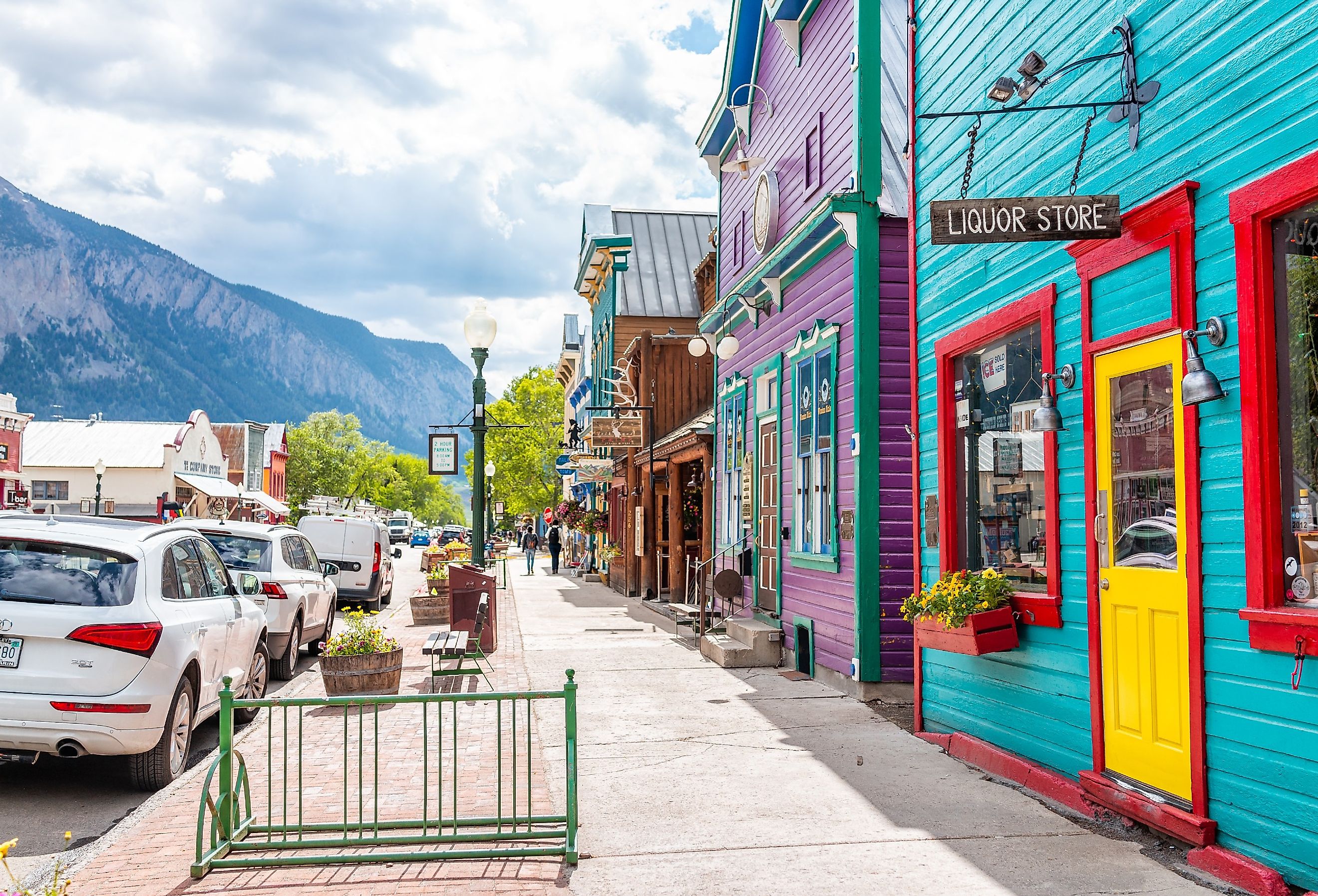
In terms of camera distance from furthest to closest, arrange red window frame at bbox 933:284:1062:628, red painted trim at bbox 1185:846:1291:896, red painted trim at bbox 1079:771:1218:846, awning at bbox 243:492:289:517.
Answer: awning at bbox 243:492:289:517 → red window frame at bbox 933:284:1062:628 → red painted trim at bbox 1079:771:1218:846 → red painted trim at bbox 1185:846:1291:896

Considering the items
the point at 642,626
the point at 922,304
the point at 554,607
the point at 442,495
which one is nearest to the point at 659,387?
the point at 554,607

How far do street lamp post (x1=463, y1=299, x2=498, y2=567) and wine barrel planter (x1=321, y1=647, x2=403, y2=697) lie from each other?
8.21 feet

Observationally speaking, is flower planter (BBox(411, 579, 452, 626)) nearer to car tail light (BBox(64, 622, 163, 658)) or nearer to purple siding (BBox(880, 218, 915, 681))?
purple siding (BBox(880, 218, 915, 681))

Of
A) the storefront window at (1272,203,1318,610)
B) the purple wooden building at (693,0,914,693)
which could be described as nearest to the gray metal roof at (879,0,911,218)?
the purple wooden building at (693,0,914,693)

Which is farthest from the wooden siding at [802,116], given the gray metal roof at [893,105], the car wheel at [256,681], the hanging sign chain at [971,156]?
the car wheel at [256,681]

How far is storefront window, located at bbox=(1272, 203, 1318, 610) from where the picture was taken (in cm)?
477

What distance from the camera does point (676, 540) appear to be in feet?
70.2

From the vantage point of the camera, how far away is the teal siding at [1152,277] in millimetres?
4930

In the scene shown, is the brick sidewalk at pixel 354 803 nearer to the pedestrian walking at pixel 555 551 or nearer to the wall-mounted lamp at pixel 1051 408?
the wall-mounted lamp at pixel 1051 408

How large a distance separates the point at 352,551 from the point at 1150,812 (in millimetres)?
17286

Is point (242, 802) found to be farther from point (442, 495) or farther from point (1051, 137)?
point (442, 495)

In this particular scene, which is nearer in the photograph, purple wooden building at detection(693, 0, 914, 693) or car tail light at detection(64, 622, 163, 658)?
car tail light at detection(64, 622, 163, 658)

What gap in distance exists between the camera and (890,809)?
21.4 feet

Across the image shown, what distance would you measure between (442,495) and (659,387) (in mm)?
163986
